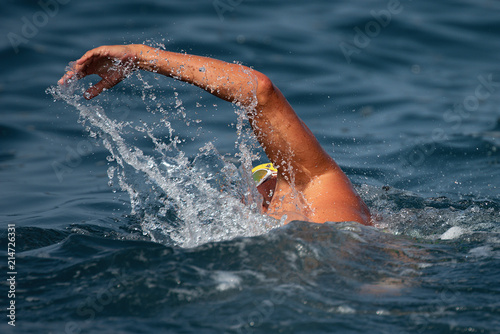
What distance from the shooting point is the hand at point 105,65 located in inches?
126

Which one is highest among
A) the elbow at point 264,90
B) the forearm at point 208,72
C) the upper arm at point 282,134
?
the forearm at point 208,72

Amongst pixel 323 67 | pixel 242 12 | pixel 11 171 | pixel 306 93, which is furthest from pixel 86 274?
pixel 242 12

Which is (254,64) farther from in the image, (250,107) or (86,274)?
(86,274)

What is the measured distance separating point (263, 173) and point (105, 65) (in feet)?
4.47

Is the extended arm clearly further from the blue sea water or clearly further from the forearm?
the blue sea water

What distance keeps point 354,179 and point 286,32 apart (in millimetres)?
3776

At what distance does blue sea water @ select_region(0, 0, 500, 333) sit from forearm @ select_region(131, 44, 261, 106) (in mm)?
490

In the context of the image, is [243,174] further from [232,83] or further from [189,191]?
[232,83]

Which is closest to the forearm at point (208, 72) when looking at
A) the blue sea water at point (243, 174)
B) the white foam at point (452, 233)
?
the blue sea water at point (243, 174)

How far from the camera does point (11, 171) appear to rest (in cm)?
574

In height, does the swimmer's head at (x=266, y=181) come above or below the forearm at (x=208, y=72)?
below

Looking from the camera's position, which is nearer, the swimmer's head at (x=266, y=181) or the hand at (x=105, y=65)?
the hand at (x=105, y=65)

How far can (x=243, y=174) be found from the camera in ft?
12.1

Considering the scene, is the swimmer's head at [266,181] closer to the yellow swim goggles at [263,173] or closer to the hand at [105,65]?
the yellow swim goggles at [263,173]
